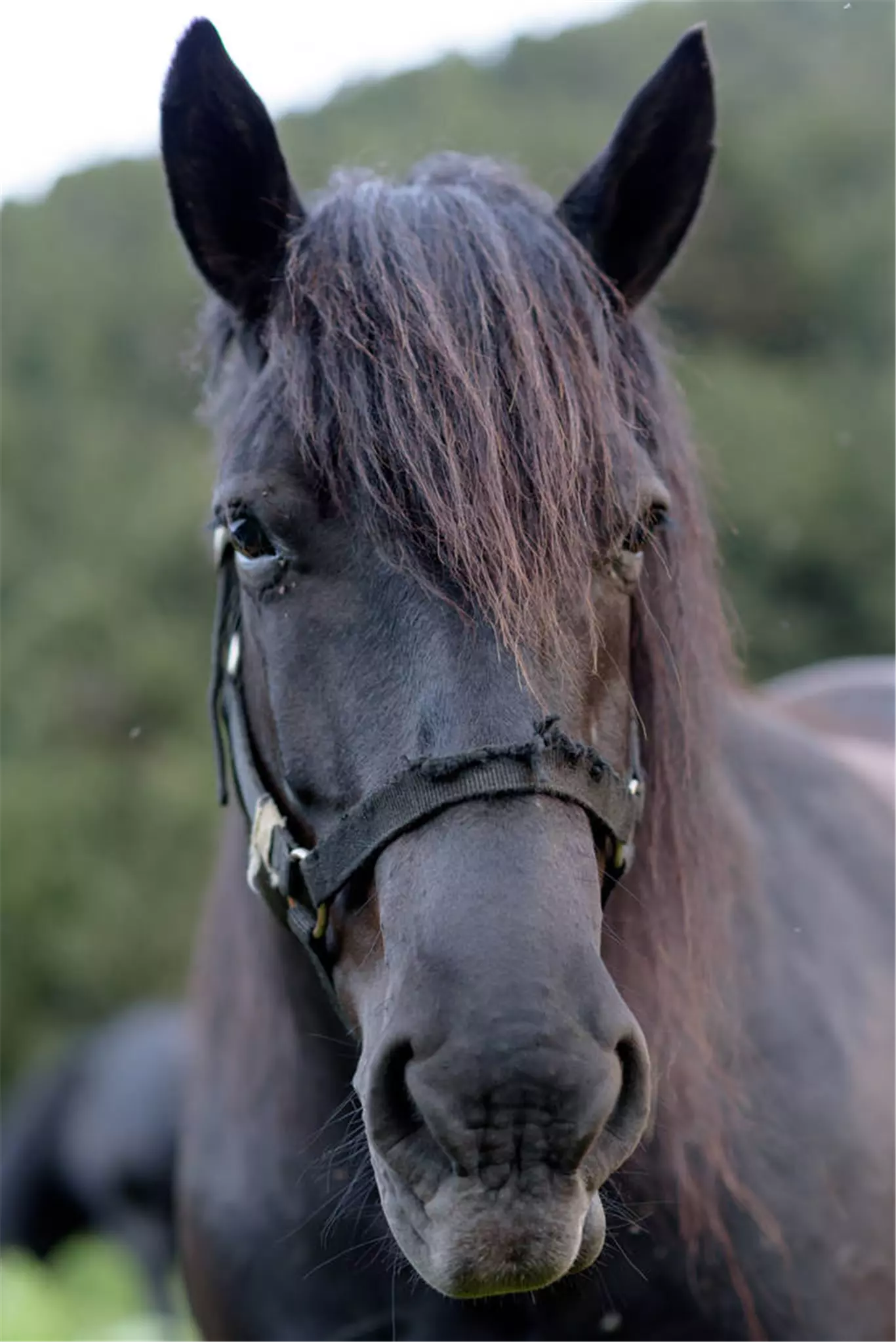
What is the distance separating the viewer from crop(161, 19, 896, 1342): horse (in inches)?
61.3

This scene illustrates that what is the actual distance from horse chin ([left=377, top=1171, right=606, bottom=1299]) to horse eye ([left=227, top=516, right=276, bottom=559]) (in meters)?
0.90

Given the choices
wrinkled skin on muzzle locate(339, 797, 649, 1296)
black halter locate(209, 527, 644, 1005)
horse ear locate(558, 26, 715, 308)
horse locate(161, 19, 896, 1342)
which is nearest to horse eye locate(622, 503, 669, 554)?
horse locate(161, 19, 896, 1342)

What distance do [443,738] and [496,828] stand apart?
131 millimetres

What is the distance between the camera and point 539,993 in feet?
4.89

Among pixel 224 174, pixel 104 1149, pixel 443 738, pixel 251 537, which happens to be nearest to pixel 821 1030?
pixel 443 738

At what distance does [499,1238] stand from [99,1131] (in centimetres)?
799

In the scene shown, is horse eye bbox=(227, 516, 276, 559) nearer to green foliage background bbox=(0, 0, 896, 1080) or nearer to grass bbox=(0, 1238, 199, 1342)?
grass bbox=(0, 1238, 199, 1342)

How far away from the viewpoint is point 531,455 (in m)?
1.83

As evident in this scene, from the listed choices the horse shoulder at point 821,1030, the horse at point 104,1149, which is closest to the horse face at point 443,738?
the horse shoulder at point 821,1030

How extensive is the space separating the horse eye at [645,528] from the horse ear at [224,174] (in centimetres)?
71

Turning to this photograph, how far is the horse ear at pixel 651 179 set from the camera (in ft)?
7.04

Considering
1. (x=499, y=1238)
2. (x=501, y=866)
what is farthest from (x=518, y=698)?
(x=499, y=1238)

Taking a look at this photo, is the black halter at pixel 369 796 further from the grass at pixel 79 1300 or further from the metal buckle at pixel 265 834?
the grass at pixel 79 1300

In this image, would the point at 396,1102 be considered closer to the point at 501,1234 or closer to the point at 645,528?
the point at 501,1234
